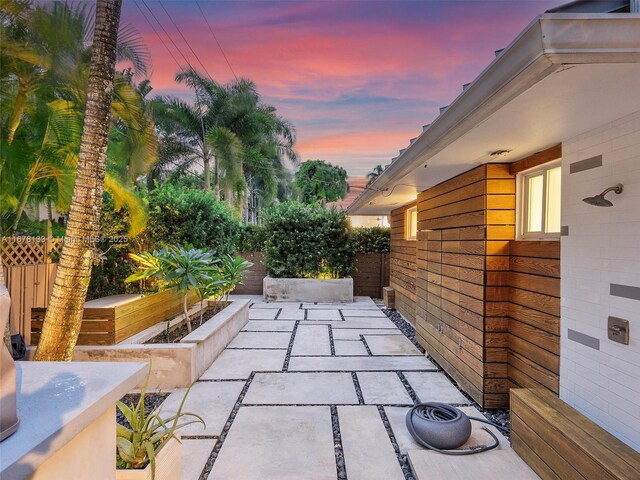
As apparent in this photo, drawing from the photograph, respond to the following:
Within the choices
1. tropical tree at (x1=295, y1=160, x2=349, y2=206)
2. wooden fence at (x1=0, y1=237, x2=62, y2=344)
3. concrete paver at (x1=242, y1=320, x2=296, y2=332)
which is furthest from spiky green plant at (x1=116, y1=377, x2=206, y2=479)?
tropical tree at (x1=295, y1=160, x2=349, y2=206)

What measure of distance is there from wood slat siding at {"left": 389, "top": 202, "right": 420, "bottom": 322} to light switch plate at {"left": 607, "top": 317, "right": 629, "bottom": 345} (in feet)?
14.1

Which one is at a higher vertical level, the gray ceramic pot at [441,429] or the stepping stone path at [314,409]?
the gray ceramic pot at [441,429]

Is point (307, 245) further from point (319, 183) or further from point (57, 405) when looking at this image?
point (319, 183)

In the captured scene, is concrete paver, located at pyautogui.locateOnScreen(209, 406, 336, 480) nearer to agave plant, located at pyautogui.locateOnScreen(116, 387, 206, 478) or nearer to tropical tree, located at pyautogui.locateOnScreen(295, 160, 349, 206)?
agave plant, located at pyautogui.locateOnScreen(116, 387, 206, 478)

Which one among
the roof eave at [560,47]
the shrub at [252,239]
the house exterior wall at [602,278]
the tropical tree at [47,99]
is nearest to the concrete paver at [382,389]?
the house exterior wall at [602,278]

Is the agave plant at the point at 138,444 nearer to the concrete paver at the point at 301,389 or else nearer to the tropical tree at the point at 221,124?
the concrete paver at the point at 301,389

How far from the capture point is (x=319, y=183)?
2334 centimetres

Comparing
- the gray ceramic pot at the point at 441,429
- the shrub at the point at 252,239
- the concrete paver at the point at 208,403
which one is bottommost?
the concrete paver at the point at 208,403

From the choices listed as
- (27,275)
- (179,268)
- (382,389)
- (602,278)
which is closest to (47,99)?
(27,275)

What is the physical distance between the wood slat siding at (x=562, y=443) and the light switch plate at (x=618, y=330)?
0.52 meters

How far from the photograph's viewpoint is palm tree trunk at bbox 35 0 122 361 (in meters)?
3.01

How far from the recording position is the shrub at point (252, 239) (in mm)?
10398

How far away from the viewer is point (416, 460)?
236 centimetres

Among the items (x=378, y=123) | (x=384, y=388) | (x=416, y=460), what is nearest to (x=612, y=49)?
(x=416, y=460)
